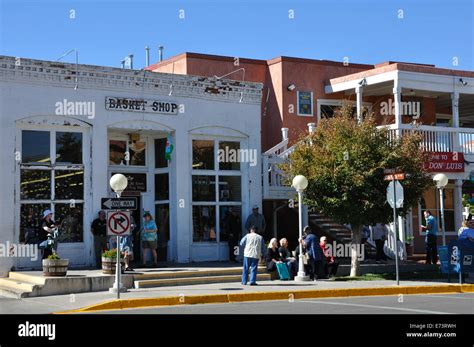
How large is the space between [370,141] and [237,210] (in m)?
5.52

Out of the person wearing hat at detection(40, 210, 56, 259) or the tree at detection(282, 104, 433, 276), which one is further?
the tree at detection(282, 104, 433, 276)

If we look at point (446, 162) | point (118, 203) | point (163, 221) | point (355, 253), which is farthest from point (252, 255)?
point (446, 162)

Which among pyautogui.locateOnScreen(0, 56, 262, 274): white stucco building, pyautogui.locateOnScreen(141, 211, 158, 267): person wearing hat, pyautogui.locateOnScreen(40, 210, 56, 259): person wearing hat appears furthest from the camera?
pyautogui.locateOnScreen(141, 211, 158, 267): person wearing hat

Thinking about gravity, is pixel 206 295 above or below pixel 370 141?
below

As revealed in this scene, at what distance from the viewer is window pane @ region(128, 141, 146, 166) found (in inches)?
950

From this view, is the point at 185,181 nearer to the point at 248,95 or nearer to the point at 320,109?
the point at 248,95

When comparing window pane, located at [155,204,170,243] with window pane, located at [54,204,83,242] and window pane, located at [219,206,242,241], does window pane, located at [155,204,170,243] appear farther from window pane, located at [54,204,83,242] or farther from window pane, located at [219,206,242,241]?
window pane, located at [54,204,83,242]

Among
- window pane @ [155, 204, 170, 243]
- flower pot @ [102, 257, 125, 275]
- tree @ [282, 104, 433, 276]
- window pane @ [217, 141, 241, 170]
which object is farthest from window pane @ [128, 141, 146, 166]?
flower pot @ [102, 257, 125, 275]

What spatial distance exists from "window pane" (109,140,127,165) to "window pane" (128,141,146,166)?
9.9 inches

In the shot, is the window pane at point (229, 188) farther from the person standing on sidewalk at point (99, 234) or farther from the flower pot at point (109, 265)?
the flower pot at point (109, 265)

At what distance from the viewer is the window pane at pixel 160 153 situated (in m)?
24.2

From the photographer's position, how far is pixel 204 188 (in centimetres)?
2433

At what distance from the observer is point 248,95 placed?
999 inches
